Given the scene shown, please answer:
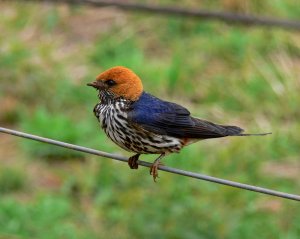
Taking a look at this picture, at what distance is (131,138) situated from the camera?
4668 millimetres

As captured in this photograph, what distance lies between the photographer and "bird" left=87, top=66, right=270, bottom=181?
468 cm

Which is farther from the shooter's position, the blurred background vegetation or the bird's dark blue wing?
the blurred background vegetation

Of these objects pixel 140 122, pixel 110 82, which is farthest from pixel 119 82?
pixel 140 122

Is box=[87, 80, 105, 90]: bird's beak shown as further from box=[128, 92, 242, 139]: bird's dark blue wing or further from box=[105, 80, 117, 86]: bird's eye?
box=[128, 92, 242, 139]: bird's dark blue wing

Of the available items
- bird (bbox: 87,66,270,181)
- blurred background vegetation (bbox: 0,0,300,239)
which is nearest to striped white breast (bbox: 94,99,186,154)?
bird (bbox: 87,66,270,181)

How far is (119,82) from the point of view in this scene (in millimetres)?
4703

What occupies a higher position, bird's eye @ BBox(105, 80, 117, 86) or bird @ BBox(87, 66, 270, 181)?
bird's eye @ BBox(105, 80, 117, 86)

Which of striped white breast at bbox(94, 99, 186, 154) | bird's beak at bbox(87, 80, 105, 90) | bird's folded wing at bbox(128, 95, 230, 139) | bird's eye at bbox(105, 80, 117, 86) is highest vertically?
bird's eye at bbox(105, 80, 117, 86)

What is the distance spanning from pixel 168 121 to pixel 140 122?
0.14m

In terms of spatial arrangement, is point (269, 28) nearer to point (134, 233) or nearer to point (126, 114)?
point (134, 233)

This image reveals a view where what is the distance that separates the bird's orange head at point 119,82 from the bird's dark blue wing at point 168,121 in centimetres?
6

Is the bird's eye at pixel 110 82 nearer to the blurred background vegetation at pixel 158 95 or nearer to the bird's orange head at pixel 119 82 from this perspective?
the bird's orange head at pixel 119 82

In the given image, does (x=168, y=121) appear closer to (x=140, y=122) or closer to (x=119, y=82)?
(x=140, y=122)

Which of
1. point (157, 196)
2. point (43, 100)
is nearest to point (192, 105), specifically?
point (43, 100)
